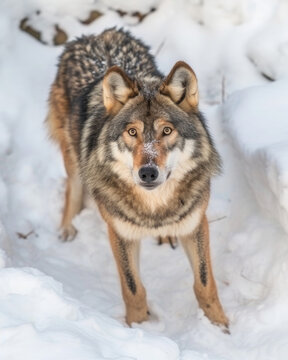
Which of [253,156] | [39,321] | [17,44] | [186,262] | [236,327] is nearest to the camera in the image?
[39,321]

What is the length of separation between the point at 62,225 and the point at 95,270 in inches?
25.6

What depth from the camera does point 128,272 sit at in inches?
175

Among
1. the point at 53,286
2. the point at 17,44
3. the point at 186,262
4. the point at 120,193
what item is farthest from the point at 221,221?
the point at 17,44

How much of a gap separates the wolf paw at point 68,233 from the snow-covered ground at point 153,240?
0.05m

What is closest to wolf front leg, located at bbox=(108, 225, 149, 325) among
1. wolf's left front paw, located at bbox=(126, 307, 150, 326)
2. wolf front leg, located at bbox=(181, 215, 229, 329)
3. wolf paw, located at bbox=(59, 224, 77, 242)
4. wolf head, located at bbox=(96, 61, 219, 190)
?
wolf's left front paw, located at bbox=(126, 307, 150, 326)

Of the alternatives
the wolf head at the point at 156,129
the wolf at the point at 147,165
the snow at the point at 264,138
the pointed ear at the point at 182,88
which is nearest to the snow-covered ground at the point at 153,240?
the snow at the point at 264,138

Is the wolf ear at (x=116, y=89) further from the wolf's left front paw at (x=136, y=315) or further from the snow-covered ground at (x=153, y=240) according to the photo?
the wolf's left front paw at (x=136, y=315)

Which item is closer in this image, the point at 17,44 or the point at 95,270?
the point at 95,270

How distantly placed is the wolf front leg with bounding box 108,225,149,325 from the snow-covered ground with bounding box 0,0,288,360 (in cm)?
13

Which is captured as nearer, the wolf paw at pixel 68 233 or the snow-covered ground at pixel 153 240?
the snow-covered ground at pixel 153 240

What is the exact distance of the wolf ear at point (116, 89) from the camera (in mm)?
3879

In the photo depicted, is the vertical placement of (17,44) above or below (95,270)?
above

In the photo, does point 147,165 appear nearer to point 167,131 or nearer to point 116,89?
point 167,131

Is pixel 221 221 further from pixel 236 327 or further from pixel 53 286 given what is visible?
pixel 53 286
